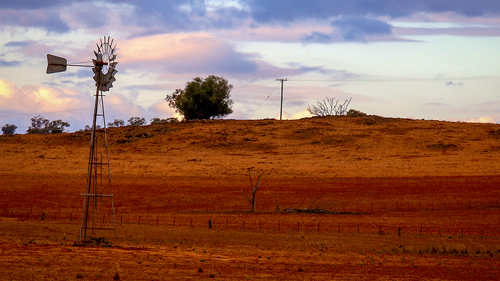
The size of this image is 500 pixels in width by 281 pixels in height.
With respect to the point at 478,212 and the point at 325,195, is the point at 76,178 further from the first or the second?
the point at 478,212

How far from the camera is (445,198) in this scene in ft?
173

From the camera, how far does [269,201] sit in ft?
176

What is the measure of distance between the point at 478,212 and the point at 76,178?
137 ft

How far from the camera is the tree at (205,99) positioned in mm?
118000

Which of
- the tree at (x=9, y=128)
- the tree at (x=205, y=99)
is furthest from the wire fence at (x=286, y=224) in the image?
the tree at (x=9, y=128)

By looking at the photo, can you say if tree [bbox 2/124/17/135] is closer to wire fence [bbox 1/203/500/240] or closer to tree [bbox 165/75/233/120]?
tree [bbox 165/75/233/120]

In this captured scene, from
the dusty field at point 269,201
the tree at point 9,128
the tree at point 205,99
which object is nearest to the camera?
the dusty field at point 269,201

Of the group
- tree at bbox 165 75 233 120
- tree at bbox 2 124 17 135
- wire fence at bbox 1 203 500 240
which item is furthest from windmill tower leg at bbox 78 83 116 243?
tree at bbox 2 124 17 135

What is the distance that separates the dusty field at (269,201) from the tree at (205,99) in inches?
552

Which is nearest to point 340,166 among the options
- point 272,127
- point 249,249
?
point 272,127

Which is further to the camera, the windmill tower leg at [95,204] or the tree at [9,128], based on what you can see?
the tree at [9,128]

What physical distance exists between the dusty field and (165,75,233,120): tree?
14.0 m

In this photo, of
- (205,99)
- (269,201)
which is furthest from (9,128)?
(269,201)

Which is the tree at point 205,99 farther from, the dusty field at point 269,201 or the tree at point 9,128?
the tree at point 9,128
